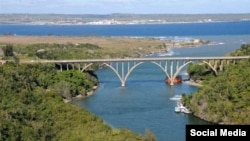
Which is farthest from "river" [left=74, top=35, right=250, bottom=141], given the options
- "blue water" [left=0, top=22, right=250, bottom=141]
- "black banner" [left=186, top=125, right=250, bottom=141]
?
"black banner" [left=186, top=125, right=250, bottom=141]

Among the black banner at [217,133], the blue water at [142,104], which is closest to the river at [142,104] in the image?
the blue water at [142,104]

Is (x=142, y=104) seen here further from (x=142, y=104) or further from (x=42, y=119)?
(x=42, y=119)

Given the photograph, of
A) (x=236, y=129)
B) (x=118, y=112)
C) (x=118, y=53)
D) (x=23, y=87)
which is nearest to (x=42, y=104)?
(x=23, y=87)

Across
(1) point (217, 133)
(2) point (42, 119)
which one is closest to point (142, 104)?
(2) point (42, 119)

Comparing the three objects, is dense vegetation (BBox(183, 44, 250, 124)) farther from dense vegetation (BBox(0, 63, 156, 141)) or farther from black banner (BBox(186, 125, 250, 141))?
black banner (BBox(186, 125, 250, 141))

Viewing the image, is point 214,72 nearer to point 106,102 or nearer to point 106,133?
point 106,102
